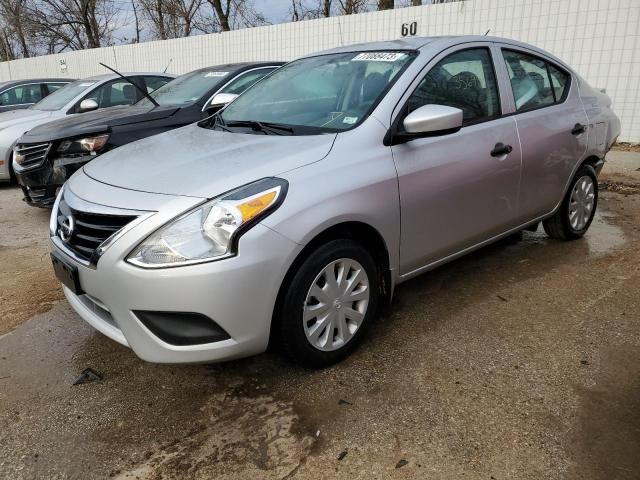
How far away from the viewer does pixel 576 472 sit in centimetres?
197

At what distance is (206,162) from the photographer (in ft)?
8.34

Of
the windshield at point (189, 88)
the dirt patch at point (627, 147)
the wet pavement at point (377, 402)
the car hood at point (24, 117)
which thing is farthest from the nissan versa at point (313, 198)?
the dirt patch at point (627, 147)

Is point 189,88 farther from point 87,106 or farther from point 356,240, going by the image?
point 356,240

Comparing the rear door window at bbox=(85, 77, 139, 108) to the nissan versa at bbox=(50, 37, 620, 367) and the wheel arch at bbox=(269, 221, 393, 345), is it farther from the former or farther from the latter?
the wheel arch at bbox=(269, 221, 393, 345)

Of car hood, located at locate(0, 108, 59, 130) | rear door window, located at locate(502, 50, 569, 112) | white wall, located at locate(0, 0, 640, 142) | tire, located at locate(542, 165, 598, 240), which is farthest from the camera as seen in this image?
white wall, located at locate(0, 0, 640, 142)

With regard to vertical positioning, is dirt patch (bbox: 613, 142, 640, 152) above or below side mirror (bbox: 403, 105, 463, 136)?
below

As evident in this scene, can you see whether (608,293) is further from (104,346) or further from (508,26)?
(508,26)

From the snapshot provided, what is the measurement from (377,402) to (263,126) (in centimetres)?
164

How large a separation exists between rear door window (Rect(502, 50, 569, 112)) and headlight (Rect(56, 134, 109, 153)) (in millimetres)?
3550

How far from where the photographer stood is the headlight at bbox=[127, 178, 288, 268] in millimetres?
2121

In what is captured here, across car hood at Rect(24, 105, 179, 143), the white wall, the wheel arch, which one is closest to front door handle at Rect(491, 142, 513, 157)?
the wheel arch

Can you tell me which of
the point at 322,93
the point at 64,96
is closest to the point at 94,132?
the point at 322,93

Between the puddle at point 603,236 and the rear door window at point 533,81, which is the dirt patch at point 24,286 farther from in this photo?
the puddle at point 603,236

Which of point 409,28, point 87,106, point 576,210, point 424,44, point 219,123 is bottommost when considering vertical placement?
point 576,210
